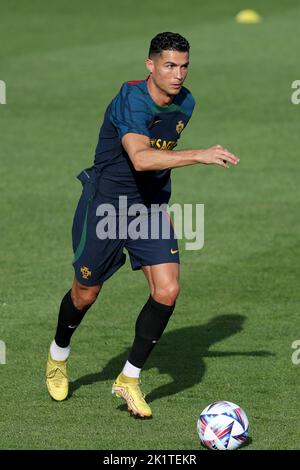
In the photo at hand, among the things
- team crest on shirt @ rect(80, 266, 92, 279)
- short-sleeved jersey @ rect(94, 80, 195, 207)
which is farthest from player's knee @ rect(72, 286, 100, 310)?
short-sleeved jersey @ rect(94, 80, 195, 207)

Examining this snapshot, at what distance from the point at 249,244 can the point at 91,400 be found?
553cm

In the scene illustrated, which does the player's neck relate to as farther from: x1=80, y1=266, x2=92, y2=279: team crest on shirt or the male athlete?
x1=80, y1=266, x2=92, y2=279: team crest on shirt

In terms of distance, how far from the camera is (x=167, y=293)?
8.86 meters

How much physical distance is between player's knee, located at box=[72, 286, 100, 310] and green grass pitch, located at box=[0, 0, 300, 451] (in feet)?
2.44

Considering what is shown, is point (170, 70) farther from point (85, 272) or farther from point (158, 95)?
point (85, 272)

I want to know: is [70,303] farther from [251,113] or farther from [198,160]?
[251,113]

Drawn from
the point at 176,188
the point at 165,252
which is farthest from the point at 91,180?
the point at 176,188

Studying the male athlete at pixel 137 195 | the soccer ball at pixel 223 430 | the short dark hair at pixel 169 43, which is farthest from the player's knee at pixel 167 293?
the short dark hair at pixel 169 43

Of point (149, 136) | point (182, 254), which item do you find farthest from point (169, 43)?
point (182, 254)

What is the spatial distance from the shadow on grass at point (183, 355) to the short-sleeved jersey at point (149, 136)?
160cm

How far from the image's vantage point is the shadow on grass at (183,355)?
9.70m

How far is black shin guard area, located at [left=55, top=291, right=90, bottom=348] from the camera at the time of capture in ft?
30.9

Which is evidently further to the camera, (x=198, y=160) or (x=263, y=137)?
(x=263, y=137)

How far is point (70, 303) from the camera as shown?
9414 mm
